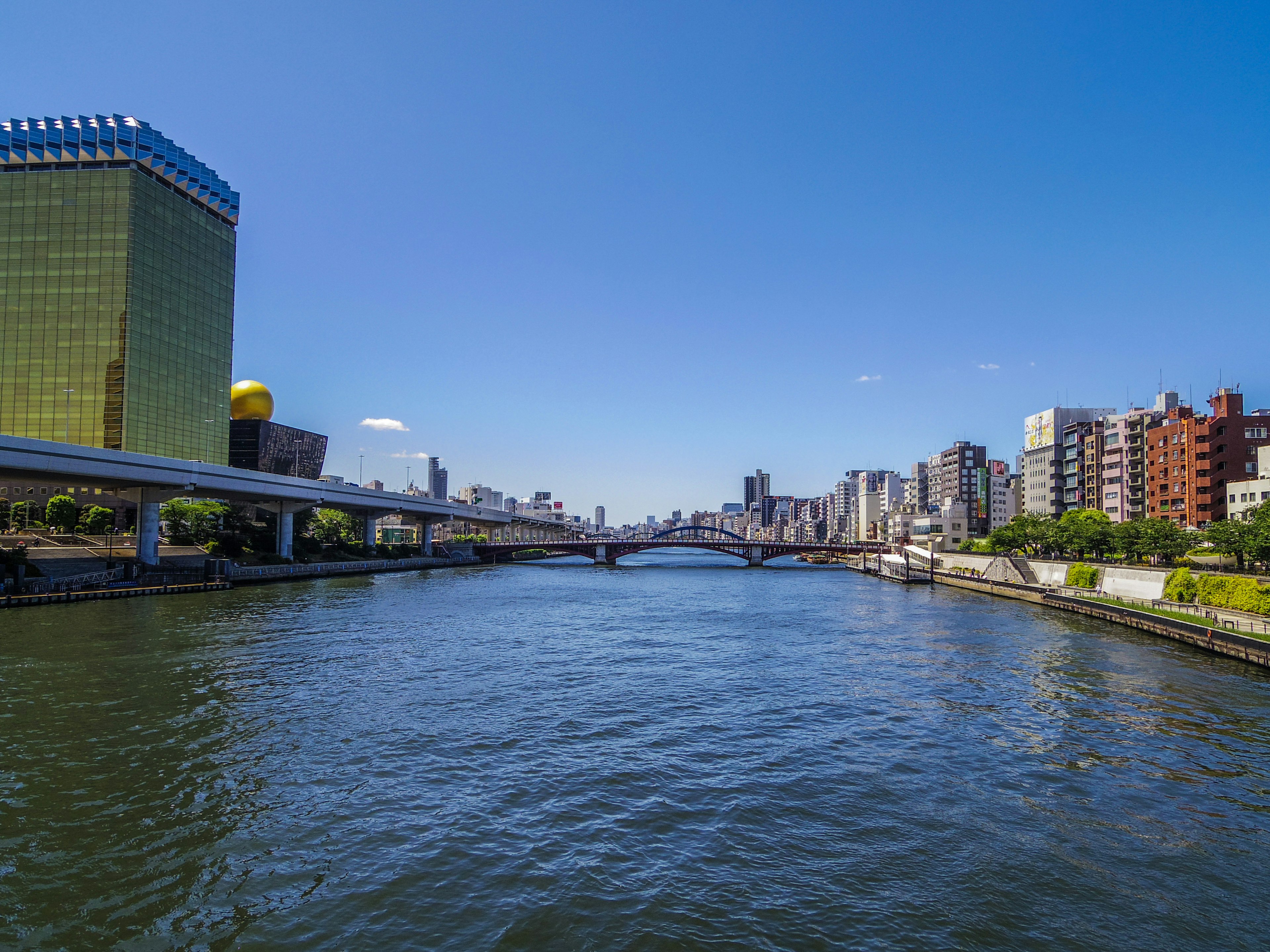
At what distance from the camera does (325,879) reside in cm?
1245

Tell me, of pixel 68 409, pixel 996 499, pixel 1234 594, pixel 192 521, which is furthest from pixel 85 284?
pixel 996 499

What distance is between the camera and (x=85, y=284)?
335ft

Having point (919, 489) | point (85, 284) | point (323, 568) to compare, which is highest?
point (85, 284)

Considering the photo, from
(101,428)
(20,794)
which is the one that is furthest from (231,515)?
(20,794)

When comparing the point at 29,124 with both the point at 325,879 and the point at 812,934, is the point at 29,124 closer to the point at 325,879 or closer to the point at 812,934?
the point at 325,879

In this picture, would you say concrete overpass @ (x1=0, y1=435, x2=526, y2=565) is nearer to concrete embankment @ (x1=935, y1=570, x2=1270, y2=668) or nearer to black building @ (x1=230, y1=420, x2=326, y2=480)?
black building @ (x1=230, y1=420, x2=326, y2=480)

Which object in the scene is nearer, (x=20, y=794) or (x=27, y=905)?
(x=27, y=905)

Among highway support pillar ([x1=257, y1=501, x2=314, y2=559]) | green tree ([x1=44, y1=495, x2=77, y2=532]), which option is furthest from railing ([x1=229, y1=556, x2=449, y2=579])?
green tree ([x1=44, y1=495, x2=77, y2=532])

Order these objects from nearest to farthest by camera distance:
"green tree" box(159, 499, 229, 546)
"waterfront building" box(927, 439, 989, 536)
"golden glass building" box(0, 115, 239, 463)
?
"green tree" box(159, 499, 229, 546)
"golden glass building" box(0, 115, 239, 463)
"waterfront building" box(927, 439, 989, 536)

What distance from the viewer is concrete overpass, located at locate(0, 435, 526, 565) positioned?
5606cm

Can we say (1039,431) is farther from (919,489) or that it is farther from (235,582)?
(235,582)

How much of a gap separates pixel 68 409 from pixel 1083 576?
126667 mm

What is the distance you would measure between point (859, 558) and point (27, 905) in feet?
489

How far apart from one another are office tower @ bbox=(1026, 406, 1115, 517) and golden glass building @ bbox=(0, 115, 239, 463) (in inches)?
5744
